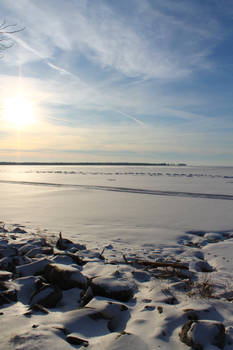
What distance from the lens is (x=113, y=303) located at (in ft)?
11.4

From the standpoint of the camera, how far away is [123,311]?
11.2 feet

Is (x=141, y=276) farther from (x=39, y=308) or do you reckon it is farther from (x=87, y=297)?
(x=39, y=308)

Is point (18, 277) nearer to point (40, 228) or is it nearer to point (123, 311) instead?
point (123, 311)

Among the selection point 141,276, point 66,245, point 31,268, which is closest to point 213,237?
point 141,276

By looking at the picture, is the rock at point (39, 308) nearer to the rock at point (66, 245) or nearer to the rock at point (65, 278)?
the rock at point (65, 278)

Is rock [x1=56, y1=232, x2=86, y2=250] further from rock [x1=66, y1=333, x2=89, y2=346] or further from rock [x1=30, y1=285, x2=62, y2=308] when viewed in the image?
rock [x1=66, y1=333, x2=89, y2=346]

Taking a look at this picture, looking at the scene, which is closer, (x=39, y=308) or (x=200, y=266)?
(x=39, y=308)

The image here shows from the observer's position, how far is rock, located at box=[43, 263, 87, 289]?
159 inches

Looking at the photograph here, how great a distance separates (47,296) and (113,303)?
92 cm

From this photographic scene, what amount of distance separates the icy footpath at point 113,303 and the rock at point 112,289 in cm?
1

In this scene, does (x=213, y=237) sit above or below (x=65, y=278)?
below

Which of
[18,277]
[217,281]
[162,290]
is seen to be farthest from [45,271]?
[217,281]

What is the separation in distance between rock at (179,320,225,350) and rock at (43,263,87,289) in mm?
1725

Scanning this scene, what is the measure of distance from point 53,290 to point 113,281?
89 centimetres
